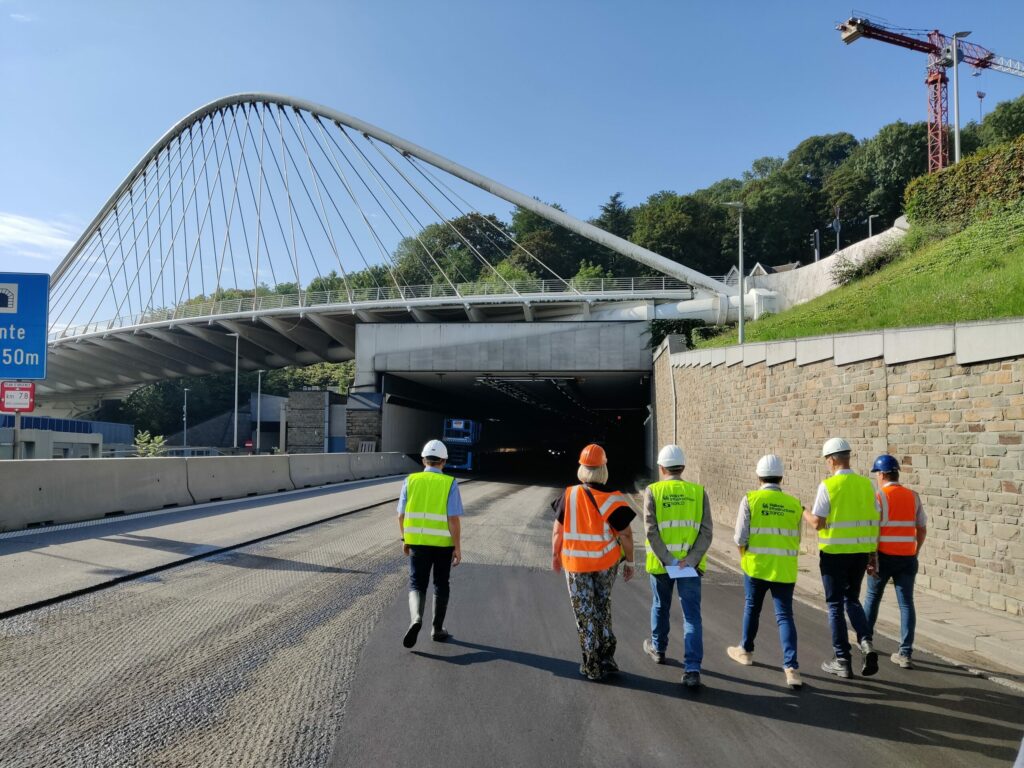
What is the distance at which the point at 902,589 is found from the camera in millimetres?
6176

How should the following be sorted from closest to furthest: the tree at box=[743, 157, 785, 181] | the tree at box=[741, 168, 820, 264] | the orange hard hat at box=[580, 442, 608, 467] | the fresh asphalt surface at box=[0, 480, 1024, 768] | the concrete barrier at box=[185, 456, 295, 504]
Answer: the fresh asphalt surface at box=[0, 480, 1024, 768]
the orange hard hat at box=[580, 442, 608, 467]
the concrete barrier at box=[185, 456, 295, 504]
the tree at box=[741, 168, 820, 264]
the tree at box=[743, 157, 785, 181]

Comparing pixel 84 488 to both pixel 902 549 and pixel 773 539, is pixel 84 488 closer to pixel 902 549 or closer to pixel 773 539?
pixel 773 539

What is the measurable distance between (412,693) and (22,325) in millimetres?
12219

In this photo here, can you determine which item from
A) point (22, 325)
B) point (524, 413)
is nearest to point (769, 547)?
point (22, 325)

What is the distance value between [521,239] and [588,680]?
99.2 m

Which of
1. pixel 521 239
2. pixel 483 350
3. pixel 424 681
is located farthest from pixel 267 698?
pixel 521 239

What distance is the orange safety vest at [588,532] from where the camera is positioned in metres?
5.45

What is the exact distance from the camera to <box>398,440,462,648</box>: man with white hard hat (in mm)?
6227

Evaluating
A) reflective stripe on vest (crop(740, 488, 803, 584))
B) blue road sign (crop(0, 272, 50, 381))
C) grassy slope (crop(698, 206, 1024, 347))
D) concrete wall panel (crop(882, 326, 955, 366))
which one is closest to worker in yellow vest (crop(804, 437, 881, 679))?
reflective stripe on vest (crop(740, 488, 803, 584))

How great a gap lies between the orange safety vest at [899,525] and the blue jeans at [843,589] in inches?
11.8

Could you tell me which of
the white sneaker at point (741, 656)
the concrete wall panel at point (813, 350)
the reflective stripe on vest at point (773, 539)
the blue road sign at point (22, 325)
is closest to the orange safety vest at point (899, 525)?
the reflective stripe on vest at point (773, 539)

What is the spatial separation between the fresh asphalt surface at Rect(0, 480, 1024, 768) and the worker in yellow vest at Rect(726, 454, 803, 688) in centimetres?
46

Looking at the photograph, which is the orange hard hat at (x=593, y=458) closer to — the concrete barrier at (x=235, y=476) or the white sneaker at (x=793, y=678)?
the white sneaker at (x=793, y=678)

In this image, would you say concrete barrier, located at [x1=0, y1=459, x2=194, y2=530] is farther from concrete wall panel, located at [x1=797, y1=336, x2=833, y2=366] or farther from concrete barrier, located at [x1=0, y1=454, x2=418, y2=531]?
concrete wall panel, located at [x1=797, y1=336, x2=833, y2=366]
